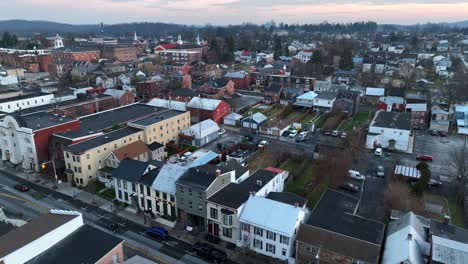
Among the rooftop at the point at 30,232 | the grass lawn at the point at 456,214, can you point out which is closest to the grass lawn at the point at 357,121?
the grass lawn at the point at 456,214

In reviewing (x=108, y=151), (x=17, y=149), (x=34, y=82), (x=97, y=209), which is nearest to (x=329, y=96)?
(x=108, y=151)

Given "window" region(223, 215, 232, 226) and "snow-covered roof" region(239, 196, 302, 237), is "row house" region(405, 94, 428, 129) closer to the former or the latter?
"snow-covered roof" region(239, 196, 302, 237)

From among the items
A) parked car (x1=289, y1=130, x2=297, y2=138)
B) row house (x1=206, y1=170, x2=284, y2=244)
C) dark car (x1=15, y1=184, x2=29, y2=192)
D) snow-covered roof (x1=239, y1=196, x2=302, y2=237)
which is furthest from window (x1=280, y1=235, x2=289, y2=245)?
parked car (x1=289, y1=130, x2=297, y2=138)

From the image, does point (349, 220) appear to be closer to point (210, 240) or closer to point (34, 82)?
→ point (210, 240)

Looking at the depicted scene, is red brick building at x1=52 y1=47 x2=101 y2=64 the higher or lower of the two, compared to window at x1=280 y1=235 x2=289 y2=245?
higher

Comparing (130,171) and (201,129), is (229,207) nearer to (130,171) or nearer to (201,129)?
(130,171)
